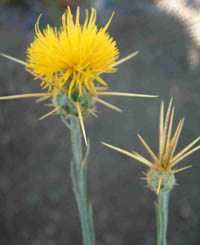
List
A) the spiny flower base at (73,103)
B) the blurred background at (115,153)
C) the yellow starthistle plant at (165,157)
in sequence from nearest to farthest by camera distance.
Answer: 1. the yellow starthistle plant at (165,157)
2. the spiny flower base at (73,103)
3. the blurred background at (115,153)

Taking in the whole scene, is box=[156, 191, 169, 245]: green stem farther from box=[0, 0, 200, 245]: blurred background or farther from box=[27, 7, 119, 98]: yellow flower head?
box=[0, 0, 200, 245]: blurred background

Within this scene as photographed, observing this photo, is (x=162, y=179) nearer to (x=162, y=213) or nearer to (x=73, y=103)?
(x=162, y=213)

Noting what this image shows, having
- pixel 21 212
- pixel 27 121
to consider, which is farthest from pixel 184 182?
pixel 27 121

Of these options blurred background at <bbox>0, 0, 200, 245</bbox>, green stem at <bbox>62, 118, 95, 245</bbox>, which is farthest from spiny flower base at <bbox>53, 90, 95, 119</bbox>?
blurred background at <bbox>0, 0, 200, 245</bbox>

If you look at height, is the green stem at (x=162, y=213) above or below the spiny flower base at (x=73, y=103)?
below

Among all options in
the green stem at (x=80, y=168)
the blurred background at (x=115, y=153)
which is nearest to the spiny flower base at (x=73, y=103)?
the green stem at (x=80, y=168)

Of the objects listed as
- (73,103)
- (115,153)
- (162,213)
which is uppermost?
(115,153)

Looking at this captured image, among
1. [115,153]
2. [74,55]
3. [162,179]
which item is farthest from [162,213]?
[115,153]

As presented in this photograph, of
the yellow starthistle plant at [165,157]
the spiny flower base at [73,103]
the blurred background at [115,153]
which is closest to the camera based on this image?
the yellow starthistle plant at [165,157]

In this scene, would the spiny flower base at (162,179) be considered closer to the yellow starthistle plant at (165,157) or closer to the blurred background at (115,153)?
the yellow starthistle plant at (165,157)

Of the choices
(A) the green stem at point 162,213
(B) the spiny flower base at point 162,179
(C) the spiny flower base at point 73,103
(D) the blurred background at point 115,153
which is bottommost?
(A) the green stem at point 162,213
